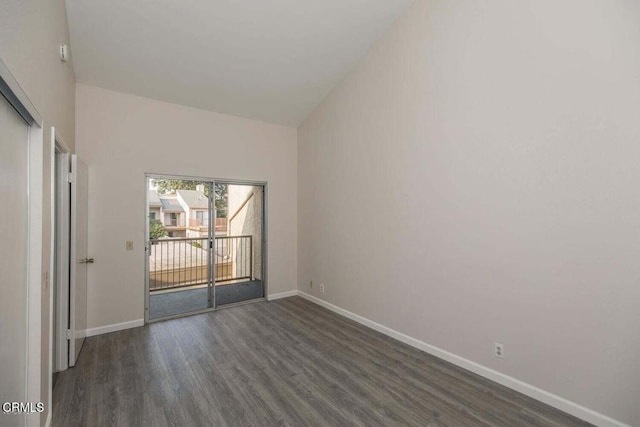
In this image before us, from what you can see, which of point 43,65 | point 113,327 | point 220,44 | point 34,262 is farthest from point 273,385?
point 220,44

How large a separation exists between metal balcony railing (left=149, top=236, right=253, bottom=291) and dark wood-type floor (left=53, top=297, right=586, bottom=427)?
1.00 metres

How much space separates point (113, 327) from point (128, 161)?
216 centimetres

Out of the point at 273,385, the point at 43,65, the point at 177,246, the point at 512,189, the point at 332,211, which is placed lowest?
the point at 273,385

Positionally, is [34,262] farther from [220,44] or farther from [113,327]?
[220,44]

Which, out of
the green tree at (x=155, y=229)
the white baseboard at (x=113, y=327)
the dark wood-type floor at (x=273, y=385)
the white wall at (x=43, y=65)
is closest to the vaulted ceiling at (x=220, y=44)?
the white wall at (x=43, y=65)

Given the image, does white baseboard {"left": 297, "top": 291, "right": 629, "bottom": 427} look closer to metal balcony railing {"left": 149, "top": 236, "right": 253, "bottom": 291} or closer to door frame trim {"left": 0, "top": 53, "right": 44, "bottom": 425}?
metal balcony railing {"left": 149, "top": 236, "right": 253, "bottom": 291}

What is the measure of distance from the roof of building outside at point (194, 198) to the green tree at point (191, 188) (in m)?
0.06

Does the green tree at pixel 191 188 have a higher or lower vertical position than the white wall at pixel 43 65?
lower

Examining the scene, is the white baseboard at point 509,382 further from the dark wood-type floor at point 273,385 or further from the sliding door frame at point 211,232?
the sliding door frame at point 211,232

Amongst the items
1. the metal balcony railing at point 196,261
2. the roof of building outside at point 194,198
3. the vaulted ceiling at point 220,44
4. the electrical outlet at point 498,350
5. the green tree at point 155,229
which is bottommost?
the electrical outlet at point 498,350

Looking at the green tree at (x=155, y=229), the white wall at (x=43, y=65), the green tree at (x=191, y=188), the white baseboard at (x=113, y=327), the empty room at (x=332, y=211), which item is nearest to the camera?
the white wall at (x=43, y=65)

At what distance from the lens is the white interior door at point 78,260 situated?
9.19 ft

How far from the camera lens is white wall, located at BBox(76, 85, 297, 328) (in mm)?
3572

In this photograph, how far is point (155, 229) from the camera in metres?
4.06
